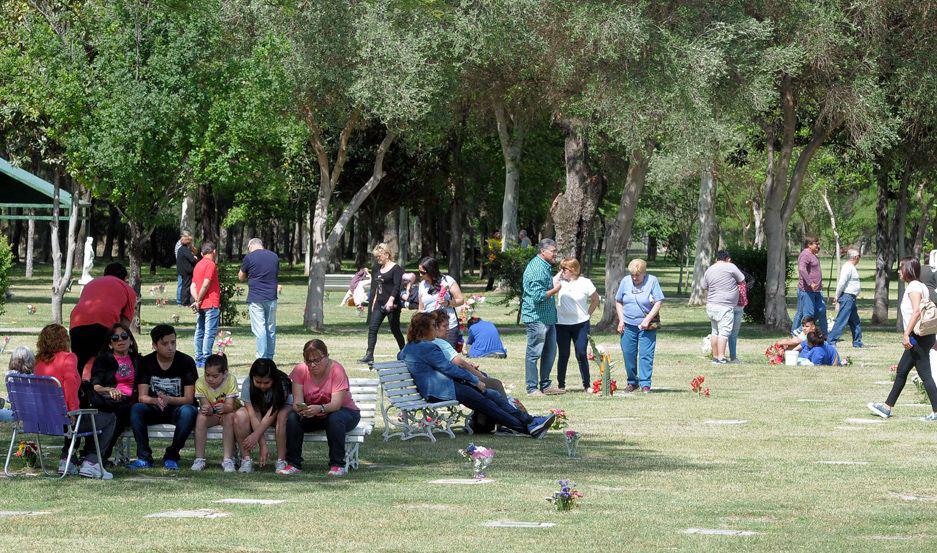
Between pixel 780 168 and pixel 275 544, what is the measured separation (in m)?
22.5

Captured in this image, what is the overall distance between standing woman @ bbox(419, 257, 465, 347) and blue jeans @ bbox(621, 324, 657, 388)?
228cm

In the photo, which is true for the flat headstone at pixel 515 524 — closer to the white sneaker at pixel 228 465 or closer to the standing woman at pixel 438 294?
the white sneaker at pixel 228 465

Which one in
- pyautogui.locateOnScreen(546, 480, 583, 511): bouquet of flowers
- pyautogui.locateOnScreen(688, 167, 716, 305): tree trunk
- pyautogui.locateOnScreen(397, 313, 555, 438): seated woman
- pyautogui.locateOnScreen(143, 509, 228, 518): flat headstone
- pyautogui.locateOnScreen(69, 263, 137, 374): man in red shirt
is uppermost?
pyautogui.locateOnScreen(688, 167, 716, 305): tree trunk

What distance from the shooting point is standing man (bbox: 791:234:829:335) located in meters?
23.9

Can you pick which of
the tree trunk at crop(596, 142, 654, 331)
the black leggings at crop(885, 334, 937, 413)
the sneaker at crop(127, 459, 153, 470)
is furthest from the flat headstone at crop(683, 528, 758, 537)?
the tree trunk at crop(596, 142, 654, 331)

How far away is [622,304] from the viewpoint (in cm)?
1725

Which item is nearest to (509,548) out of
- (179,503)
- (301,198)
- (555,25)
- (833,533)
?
(833,533)

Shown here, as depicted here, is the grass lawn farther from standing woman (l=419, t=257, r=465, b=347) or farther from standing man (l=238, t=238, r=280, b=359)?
standing man (l=238, t=238, r=280, b=359)

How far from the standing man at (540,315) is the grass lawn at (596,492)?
53 cm

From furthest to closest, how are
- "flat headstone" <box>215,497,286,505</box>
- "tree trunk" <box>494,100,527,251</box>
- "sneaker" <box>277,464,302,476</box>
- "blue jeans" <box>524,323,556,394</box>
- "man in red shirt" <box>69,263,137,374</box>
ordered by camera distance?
"tree trunk" <box>494,100,527,251</box> → "blue jeans" <box>524,323,556,394</box> → "man in red shirt" <box>69,263,137,374</box> → "sneaker" <box>277,464,302,476</box> → "flat headstone" <box>215,497,286,505</box>

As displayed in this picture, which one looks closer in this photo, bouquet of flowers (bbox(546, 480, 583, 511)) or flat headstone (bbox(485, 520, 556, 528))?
flat headstone (bbox(485, 520, 556, 528))

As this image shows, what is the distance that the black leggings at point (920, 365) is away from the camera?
14.2m

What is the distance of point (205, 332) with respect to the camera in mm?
19578

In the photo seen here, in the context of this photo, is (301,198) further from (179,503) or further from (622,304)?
(179,503)
